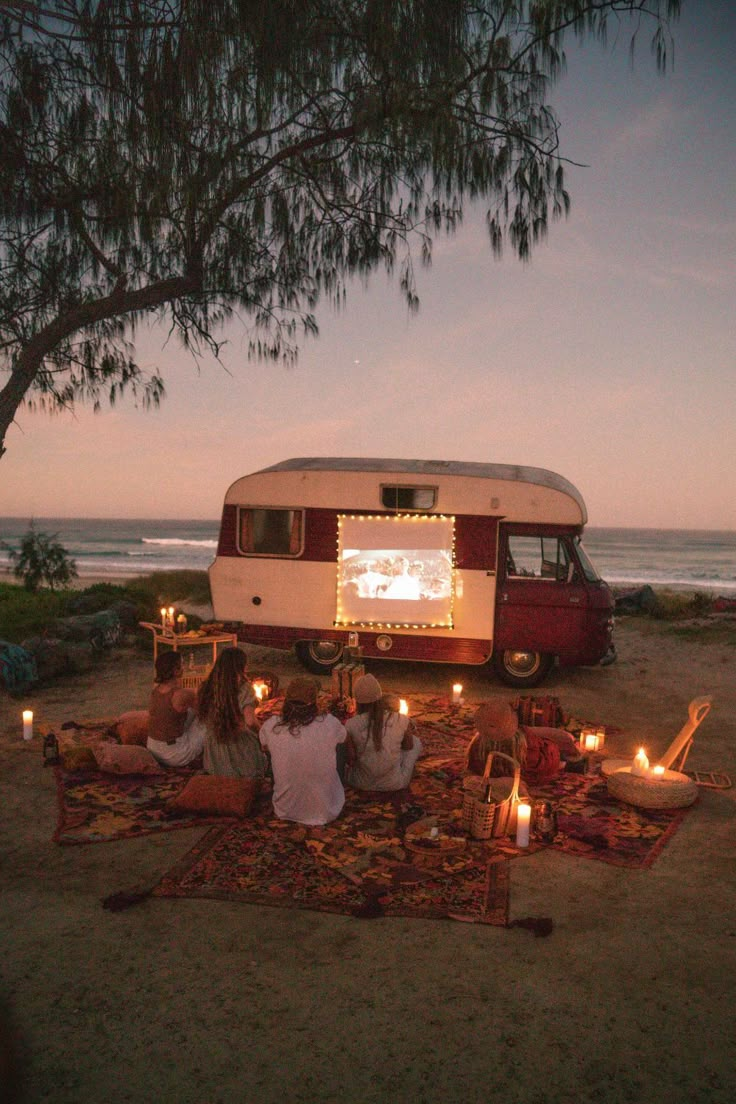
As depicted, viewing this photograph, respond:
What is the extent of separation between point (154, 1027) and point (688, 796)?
14.7ft

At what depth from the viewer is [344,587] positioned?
1119 cm

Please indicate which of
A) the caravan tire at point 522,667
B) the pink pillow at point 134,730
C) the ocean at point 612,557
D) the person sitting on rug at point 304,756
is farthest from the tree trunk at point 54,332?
the ocean at point 612,557

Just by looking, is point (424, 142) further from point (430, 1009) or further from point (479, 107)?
point (430, 1009)

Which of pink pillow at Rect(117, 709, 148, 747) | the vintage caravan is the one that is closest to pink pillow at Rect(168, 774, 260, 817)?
pink pillow at Rect(117, 709, 148, 747)

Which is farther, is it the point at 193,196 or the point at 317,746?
the point at 193,196

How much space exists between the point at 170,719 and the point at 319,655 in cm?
473

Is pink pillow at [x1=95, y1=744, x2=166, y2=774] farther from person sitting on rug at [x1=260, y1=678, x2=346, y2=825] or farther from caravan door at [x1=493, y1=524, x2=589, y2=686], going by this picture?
caravan door at [x1=493, y1=524, x2=589, y2=686]

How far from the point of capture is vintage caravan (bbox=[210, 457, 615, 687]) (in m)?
10.7

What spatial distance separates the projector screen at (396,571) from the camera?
11.0 metres

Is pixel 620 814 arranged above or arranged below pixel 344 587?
below

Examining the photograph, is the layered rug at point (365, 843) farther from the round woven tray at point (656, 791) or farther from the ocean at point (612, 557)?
the ocean at point (612, 557)

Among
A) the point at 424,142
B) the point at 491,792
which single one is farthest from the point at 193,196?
the point at 491,792

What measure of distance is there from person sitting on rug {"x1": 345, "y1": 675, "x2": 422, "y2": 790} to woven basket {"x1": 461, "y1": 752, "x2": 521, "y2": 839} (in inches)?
29.8

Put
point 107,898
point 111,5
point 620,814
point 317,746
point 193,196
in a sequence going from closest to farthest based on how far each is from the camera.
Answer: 1. point 107,898
2. point 317,746
3. point 620,814
4. point 111,5
5. point 193,196
